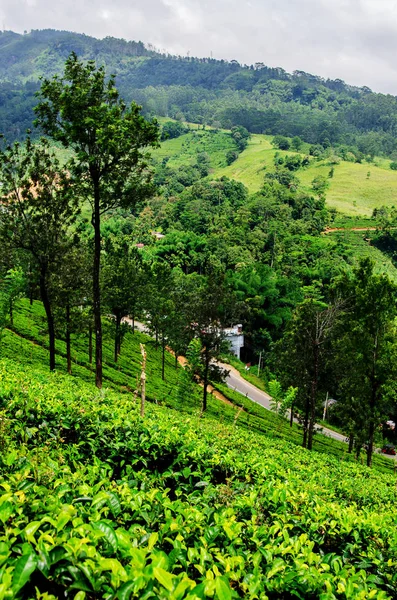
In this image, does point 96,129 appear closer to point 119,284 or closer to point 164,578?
point 164,578

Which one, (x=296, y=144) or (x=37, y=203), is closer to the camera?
(x=37, y=203)

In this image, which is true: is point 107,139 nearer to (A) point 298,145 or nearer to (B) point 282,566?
(B) point 282,566

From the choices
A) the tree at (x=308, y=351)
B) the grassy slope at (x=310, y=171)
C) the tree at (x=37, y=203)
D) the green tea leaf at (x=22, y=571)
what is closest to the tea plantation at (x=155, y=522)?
the green tea leaf at (x=22, y=571)

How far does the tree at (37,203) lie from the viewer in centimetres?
1616

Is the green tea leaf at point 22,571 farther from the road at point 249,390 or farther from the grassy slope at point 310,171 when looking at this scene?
the grassy slope at point 310,171

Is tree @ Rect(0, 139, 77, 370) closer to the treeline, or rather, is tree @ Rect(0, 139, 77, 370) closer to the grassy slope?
the treeline

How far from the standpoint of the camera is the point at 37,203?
55.3ft

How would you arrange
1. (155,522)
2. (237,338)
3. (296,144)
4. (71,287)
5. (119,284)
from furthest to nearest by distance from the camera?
1. (296,144)
2. (237,338)
3. (119,284)
4. (71,287)
5. (155,522)

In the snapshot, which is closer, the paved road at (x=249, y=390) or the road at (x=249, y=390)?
the road at (x=249, y=390)

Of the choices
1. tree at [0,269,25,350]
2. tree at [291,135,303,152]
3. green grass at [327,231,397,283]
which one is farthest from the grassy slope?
tree at [0,269,25,350]

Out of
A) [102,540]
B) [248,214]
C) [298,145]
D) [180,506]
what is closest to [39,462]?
[180,506]

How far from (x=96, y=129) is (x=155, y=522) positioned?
12.0 metres

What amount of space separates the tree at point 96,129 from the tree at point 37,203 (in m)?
1.69

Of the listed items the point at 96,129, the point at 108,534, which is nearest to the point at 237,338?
the point at 96,129
